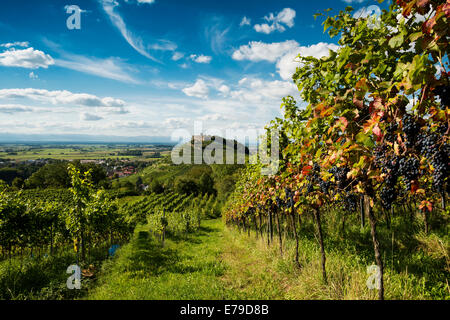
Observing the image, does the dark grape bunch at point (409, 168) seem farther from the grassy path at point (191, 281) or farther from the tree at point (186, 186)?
the tree at point (186, 186)

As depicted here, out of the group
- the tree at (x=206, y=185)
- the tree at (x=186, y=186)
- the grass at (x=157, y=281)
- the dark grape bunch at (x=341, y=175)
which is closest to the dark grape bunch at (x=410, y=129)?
the dark grape bunch at (x=341, y=175)

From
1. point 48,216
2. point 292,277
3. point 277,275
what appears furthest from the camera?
point 48,216

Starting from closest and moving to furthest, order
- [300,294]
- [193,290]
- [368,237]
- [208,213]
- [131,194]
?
[300,294] < [193,290] < [368,237] < [208,213] < [131,194]

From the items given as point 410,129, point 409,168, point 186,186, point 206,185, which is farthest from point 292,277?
point 206,185

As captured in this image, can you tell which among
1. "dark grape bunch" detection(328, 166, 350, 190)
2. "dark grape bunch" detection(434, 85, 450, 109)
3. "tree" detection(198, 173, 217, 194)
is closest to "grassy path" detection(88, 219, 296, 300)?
"dark grape bunch" detection(328, 166, 350, 190)

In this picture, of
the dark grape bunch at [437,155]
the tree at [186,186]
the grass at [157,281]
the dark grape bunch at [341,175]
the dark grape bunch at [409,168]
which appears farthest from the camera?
the tree at [186,186]

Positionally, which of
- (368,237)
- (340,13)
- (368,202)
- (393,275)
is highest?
(340,13)

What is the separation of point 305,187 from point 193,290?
161 inches

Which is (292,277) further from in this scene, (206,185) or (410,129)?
(206,185)

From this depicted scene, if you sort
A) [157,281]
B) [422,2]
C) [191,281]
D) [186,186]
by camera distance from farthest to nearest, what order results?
[186,186] < [157,281] < [191,281] < [422,2]

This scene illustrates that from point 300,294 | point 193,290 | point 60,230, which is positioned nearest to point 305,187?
point 300,294
